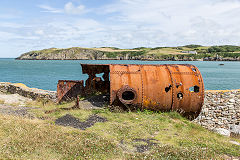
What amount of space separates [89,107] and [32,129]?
3.99 meters

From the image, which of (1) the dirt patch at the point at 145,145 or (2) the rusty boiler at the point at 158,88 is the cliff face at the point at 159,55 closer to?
(2) the rusty boiler at the point at 158,88

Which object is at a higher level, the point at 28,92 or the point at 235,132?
the point at 28,92

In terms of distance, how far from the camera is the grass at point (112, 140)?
5.93m

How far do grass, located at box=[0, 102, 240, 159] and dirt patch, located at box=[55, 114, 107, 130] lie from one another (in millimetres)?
278

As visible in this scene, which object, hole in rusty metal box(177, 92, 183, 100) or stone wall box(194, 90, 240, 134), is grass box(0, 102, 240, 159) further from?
stone wall box(194, 90, 240, 134)

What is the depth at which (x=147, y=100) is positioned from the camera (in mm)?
10375

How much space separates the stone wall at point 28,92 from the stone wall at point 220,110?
1146cm

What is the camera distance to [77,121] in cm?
907

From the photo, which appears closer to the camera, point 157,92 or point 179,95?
point 157,92

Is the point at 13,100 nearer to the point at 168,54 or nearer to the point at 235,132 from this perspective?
the point at 235,132

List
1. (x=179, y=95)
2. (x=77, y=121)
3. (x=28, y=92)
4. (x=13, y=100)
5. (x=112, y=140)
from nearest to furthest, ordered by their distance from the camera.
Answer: (x=112, y=140) → (x=77, y=121) → (x=179, y=95) → (x=13, y=100) → (x=28, y=92)

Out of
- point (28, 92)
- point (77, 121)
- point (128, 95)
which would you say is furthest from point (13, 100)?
point (128, 95)

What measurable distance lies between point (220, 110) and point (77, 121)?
34.6ft

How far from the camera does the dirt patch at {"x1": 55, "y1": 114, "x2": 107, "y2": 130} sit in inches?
339
